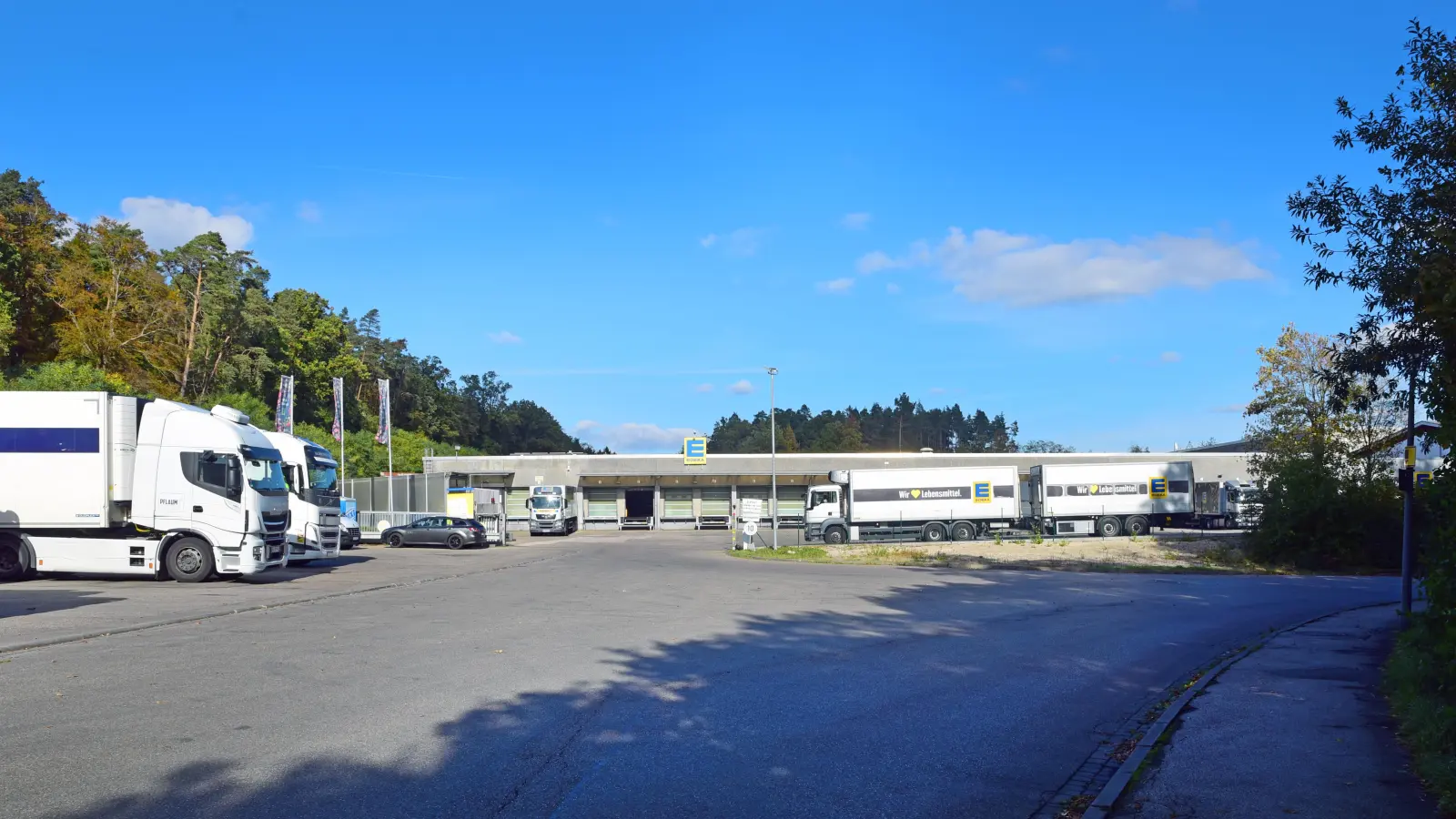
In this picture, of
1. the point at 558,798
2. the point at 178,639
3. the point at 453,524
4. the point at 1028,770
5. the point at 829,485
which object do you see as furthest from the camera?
the point at 829,485

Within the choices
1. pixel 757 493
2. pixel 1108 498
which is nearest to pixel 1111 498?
pixel 1108 498

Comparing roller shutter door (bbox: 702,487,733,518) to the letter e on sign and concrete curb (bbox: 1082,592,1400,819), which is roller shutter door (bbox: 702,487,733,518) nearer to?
the letter e on sign

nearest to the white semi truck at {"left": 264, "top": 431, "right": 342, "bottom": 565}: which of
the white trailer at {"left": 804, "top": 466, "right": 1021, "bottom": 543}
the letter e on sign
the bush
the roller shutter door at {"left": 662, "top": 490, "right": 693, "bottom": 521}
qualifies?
the white trailer at {"left": 804, "top": 466, "right": 1021, "bottom": 543}

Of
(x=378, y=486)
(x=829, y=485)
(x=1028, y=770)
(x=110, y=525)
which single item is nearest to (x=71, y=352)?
(x=378, y=486)

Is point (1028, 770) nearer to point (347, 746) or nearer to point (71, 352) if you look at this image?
point (347, 746)

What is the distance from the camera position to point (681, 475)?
68.1 meters

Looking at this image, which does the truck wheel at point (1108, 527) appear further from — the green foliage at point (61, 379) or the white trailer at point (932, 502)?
the green foliage at point (61, 379)

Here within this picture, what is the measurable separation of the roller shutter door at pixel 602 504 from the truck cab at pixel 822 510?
23.5 meters

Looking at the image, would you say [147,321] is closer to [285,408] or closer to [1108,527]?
[285,408]

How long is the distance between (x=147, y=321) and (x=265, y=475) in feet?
109

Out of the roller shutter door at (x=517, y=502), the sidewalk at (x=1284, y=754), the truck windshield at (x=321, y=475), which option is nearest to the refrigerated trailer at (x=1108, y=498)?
the truck windshield at (x=321, y=475)

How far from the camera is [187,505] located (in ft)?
70.0

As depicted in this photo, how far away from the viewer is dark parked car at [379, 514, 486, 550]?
4409 centimetres

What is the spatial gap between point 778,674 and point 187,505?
15736mm
